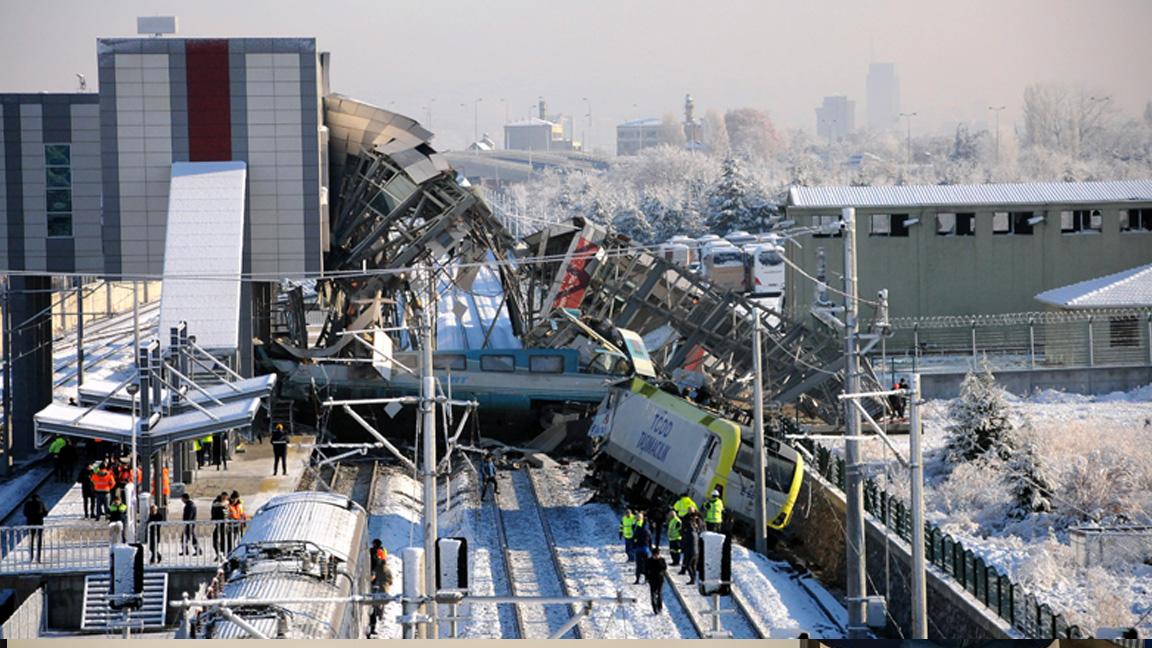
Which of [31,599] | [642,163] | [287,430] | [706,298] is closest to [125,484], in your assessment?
[31,599]

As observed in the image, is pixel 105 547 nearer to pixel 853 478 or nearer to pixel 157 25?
pixel 157 25

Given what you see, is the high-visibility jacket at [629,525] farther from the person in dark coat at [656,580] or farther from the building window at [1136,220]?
the building window at [1136,220]

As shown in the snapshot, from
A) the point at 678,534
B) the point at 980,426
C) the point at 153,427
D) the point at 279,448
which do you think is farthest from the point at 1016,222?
the point at 153,427

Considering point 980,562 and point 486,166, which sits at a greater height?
point 486,166

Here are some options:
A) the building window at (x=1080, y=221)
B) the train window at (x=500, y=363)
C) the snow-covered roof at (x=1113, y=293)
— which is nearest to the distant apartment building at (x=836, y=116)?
the train window at (x=500, y=363)

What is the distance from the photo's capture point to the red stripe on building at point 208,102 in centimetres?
2477

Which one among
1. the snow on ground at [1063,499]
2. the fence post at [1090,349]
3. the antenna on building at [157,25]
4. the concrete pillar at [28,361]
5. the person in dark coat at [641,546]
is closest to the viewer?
the snow on ground at [1063,499]

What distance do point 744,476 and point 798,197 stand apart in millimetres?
13835

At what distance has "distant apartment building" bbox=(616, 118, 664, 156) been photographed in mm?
22203

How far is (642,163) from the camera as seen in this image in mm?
30719

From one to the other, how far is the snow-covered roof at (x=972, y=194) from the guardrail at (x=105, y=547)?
1779cm

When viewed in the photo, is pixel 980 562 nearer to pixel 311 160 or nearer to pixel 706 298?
pixel 311 160

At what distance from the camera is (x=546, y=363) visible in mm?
30812

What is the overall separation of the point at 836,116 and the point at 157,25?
7.66 metres
